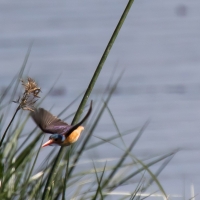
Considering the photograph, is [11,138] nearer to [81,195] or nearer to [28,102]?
[81,195]

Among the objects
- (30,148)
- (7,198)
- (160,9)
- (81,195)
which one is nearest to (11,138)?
(30,148)

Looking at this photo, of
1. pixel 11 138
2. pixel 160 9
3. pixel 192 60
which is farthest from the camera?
pixel 160 9

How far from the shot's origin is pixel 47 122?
0.82 m

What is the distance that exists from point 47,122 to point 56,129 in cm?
3

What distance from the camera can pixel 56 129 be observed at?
80 centimetres

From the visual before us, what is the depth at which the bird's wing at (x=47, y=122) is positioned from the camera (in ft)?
2.62

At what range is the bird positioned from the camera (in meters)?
0.79

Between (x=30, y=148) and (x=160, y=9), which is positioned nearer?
(x=30, y=148)

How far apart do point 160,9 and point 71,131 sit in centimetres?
286

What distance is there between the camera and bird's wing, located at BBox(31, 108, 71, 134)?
0.80 m

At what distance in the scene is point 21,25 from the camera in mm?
3498

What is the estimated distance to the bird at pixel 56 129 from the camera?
2.58 ft

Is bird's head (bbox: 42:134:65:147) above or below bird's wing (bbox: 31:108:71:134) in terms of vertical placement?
below

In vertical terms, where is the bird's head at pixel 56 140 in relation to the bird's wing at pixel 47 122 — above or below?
below
